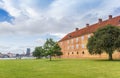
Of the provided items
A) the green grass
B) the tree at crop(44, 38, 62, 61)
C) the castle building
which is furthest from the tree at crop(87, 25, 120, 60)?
the green grass

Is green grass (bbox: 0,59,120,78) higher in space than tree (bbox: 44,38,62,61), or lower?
lower

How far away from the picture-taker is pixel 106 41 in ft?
165

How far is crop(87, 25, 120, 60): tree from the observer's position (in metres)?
50.0

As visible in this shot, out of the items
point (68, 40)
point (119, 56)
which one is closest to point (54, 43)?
point (119, 56)

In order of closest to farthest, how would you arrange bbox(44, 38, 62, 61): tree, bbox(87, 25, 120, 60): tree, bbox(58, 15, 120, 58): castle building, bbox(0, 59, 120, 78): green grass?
1. bbox(0, 59, 120, 78): green grass
2. bbox(87, 25, 120, 60): tree
3. bbox(44, 38, 62, 61): tree
4. bbox(58, 15, 120, 58): castle building

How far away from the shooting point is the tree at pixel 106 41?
50000 millimetres

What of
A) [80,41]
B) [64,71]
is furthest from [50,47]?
[64,71]

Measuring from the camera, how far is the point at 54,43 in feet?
219

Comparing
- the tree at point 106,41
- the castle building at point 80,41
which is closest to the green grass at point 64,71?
the tree at point 106,41

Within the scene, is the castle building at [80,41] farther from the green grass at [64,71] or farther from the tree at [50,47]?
the green grass at [64,71]

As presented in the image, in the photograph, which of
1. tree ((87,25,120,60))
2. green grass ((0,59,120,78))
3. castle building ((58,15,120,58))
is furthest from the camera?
castle building ((58,15,120,58))

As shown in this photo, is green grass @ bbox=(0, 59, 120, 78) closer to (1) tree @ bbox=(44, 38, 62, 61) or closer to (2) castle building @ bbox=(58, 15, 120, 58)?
(1) tree @ bbox=(44, 38, 62, 61)

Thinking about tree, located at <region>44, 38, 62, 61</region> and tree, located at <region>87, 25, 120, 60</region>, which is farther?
tree, located at <region>44, 38, 62, 61</region>

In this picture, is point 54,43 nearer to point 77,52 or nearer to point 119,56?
point 119,56
